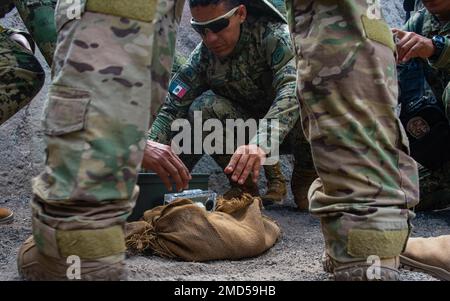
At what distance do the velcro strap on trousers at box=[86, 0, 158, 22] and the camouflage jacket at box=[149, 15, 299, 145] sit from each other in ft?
5.45

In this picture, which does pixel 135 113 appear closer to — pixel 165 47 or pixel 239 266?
pixel 165 47

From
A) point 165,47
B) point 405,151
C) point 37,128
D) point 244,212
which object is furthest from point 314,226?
point 37,128

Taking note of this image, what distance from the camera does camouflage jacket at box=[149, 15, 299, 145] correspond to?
9.14 ft

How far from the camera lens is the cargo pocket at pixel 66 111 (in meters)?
0.99

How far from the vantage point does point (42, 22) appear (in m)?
2.15

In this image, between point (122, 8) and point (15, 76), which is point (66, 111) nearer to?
point (122, 8)

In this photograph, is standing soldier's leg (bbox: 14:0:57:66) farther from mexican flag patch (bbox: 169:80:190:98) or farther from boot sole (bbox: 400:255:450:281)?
boot sole (bbox: 400:255:450:281)

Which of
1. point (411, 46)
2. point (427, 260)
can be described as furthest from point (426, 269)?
point (411, 46)

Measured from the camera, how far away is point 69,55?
101 cm

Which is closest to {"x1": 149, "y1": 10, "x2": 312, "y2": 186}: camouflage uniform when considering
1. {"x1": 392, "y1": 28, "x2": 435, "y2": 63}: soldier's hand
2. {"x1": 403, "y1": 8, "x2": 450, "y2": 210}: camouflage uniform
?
{"x1": 392, "y1": 28, "x2": 435, "y2": 63}: soldier's hand

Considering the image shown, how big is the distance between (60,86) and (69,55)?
57 millimetres

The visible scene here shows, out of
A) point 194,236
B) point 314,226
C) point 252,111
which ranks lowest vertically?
point 314,226

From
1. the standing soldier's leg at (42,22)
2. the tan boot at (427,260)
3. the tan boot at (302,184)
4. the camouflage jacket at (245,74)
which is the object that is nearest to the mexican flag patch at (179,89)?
the camouflage jacket at (245,74)

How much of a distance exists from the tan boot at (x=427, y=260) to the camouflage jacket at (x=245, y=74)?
4.18ft
